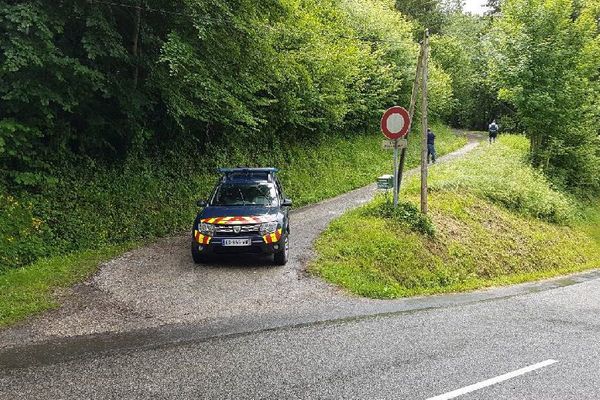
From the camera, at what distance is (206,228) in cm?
1019

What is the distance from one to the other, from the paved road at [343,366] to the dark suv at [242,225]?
3.17 m

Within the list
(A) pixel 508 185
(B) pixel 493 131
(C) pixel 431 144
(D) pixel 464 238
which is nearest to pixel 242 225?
(D) pixel 464 238

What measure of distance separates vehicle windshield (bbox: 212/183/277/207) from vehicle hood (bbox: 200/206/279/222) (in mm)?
273

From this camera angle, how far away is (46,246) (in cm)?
1084

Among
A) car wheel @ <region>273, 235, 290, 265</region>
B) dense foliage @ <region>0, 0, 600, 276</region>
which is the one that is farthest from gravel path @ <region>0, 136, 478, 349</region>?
dense foliage @ <region>0, 0, 600, 276</region>

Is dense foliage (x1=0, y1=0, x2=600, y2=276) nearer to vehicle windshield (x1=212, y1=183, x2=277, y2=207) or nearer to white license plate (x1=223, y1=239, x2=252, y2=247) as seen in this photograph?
vehicle windshield (x1=212, y1=183, x2=277, y2=207)

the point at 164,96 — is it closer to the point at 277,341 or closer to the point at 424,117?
the point at 424,117

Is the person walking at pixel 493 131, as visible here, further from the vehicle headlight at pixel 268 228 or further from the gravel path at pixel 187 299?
the vehicle headlight at pixel 268 228

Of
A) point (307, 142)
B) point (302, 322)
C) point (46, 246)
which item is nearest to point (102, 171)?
point (46, 246)

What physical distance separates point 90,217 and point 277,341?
7729 mm

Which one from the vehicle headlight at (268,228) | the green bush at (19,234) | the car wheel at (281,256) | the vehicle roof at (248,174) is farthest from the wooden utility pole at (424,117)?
the green bush at (19,234)

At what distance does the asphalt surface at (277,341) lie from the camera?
523 centimetres

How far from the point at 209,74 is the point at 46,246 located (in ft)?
19.4

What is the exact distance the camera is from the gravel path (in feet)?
23.5
